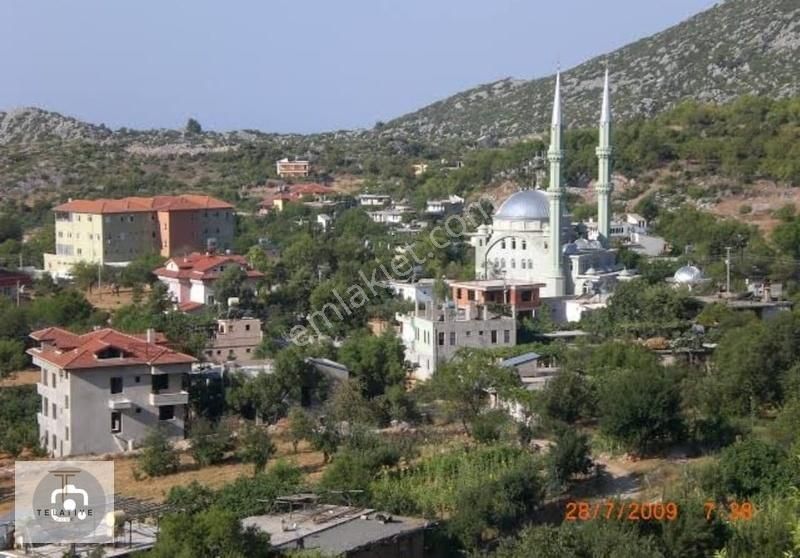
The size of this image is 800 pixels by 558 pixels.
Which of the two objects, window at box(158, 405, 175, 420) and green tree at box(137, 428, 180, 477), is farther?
window at box(158, 405, 175, 420)

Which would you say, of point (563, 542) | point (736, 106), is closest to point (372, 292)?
point (563, 542)

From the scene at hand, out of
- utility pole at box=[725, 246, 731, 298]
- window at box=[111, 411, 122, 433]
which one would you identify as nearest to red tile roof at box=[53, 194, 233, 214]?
utility pole at box=[725, 246, 731, 298]

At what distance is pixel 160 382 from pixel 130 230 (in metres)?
29.8

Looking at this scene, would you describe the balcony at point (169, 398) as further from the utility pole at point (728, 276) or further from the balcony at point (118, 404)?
the utility pole at point (728, 276)

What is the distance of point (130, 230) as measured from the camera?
5794 centimetres

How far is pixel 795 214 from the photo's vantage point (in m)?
55.3

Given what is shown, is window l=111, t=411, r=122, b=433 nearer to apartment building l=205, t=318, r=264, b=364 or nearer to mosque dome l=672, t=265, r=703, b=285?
apartment building l=205, t=318, r=264, b=364

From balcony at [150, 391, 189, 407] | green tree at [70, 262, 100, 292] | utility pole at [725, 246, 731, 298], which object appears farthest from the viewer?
green tree at [70, 262, 100, 292]

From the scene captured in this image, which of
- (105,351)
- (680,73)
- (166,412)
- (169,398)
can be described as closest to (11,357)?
(105,351)

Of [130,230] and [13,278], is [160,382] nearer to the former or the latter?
[13,278]

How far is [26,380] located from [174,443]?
7.39 metres

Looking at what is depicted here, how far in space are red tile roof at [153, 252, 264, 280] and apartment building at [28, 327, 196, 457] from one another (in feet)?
50.8

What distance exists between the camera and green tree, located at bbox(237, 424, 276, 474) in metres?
25.8

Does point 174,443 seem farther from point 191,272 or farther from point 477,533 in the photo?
point 191,272
